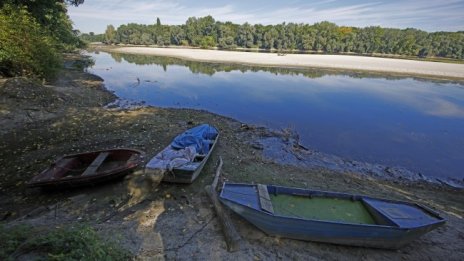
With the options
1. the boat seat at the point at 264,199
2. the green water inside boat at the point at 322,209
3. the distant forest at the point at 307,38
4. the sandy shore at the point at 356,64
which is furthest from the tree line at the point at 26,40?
the distant forest at the point at 307,38

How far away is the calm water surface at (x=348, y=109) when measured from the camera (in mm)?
15000

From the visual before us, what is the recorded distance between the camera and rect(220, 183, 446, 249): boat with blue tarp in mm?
6246

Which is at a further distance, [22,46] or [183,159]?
[22,46]

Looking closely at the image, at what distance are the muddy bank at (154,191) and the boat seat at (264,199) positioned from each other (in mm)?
729

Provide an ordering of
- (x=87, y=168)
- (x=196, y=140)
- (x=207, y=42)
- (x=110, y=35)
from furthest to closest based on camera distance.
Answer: (x=110, y=35) < (x=207, y=42) < (x=196, y=140) < (x=87, y=168)

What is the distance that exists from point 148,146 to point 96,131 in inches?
139

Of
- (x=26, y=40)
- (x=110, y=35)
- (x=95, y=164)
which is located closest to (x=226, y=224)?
(x=95, y=164)

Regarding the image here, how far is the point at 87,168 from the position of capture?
333 inches

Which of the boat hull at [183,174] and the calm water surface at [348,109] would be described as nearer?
the boat hull at [183,174]

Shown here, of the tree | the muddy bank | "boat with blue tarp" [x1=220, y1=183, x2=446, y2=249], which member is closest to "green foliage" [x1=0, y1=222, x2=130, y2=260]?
the muddy bank

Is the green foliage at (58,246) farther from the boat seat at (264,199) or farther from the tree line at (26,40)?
the tree line at (26,40)

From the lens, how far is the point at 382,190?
33.0 ft

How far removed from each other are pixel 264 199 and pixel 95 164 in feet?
18.8

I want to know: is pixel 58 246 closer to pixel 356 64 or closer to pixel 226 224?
pixel 226 224
